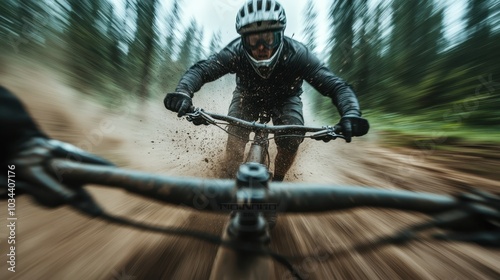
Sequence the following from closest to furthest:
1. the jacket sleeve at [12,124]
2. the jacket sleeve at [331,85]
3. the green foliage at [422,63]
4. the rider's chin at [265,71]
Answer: the jacket sleeve at [12,124]
the jacket sleeve at [331,85]
the rider's chin at [265,71]
the green foliage at [422,63]

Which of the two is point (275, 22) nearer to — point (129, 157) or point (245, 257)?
point (245, 257)

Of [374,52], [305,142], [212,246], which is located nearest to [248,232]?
[212,246]

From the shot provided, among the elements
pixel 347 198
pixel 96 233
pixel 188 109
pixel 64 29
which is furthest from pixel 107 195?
pixel 64 29

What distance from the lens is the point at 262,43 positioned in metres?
2.57

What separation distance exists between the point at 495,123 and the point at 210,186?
583 cm

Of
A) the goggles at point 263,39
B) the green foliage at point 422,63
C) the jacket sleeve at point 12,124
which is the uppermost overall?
the green foliage at point 422,63

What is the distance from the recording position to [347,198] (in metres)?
0.76

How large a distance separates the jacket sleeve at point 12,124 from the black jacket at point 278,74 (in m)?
1.96

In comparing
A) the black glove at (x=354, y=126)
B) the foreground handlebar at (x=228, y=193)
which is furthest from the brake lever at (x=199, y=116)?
the foreground handlebar at (x=228, y=193)

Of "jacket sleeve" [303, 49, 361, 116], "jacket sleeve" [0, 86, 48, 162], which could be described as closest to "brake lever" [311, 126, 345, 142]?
"jacket sleeve" [303, 49, 361, 116]

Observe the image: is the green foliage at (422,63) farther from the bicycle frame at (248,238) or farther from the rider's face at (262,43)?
the bicycle frame at (248,238)

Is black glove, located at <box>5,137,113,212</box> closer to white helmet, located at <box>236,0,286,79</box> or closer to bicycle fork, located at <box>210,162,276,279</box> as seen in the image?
bicycle fork, located at <box>210,162,276,279</box>

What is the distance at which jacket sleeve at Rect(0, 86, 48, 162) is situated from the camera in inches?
27.2

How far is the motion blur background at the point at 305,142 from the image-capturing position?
1.79 m
